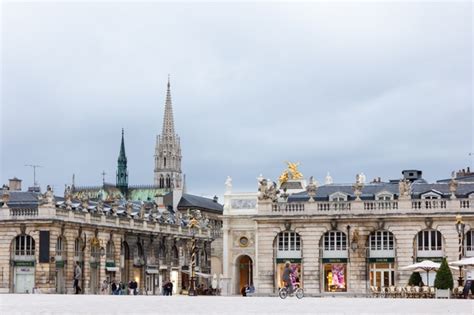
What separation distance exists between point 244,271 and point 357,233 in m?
17.4

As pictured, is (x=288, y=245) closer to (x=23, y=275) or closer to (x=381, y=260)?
(x=381, y=260)

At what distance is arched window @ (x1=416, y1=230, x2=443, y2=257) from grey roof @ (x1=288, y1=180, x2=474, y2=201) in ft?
9.93

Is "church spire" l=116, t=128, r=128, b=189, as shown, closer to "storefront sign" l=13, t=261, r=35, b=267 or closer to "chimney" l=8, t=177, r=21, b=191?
"chimney" l=8, t=177, r=21, b=191

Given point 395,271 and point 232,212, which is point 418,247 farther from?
point 232,212

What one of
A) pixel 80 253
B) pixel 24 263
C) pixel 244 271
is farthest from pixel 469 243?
pixel 24 263

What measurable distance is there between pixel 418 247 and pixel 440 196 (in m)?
4.06

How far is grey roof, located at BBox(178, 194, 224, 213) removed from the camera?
506 ft

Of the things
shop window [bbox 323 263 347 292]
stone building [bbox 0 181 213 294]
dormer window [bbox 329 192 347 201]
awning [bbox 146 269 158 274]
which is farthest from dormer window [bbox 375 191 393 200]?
awning [bbox 146 269 158 274]

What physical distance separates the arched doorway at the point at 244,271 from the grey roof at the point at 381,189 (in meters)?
10.6

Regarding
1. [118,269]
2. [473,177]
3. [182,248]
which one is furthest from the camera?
[182,248]

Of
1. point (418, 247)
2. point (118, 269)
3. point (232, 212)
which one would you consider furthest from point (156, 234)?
point (418, 247)

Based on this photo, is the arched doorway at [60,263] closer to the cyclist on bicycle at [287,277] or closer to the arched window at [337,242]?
the arched window at [337,242]

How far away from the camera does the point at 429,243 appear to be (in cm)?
7312

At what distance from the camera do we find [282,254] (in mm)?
76500
